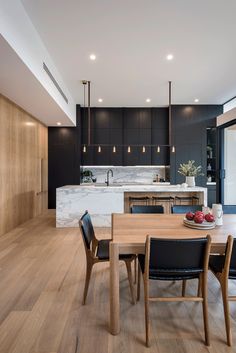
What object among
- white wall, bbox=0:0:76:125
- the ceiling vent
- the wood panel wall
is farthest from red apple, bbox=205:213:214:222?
the wood panel wall

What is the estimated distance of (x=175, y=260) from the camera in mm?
1780

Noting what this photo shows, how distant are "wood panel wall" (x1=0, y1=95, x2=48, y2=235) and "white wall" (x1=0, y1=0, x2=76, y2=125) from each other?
121 centimetres

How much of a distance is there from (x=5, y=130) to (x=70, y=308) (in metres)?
3.78

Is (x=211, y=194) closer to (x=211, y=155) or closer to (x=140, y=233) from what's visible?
(x=211, y=155)

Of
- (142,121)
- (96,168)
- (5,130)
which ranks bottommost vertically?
(96,168)

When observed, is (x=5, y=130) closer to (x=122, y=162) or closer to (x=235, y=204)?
(x=122, y=162)

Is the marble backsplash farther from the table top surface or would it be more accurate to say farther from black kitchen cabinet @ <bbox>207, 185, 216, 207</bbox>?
the table top surface

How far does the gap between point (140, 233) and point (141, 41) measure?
3.01m

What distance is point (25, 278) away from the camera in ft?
9.39

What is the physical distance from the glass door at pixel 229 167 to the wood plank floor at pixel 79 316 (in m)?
4.79

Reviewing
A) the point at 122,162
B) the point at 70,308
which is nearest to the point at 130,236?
the point at 70,308

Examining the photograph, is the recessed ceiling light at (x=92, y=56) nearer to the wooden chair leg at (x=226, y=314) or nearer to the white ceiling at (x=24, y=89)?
the white ceiling at (x=24, y=89)

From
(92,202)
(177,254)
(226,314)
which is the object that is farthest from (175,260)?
(92,202)

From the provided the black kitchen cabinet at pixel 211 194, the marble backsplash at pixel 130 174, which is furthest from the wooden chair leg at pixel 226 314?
the marble backsplash at pixel 130 174
